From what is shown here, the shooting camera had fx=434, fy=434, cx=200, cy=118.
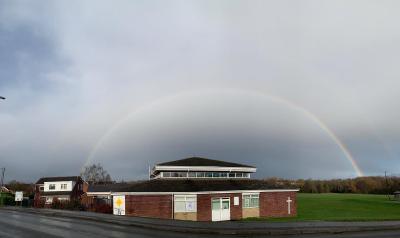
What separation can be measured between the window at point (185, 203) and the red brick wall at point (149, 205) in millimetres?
826

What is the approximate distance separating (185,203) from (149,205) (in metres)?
4.13

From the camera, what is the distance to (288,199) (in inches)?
2292

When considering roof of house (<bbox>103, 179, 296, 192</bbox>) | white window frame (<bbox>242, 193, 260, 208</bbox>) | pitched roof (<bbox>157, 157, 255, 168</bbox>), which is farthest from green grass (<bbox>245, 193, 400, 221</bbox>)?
pitched roof (<bbox>157, 157, 255, 168</bbox>)

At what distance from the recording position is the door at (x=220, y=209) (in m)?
50.9

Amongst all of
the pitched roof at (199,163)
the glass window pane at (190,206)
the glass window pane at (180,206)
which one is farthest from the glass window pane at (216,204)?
the pitched roof at (199,163)

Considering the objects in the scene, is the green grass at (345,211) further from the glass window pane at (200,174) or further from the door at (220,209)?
the glass window pane at (200,174)

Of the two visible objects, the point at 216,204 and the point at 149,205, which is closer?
the point at 149,205

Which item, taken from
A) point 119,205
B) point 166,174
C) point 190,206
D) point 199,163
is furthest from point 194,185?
point 119,205

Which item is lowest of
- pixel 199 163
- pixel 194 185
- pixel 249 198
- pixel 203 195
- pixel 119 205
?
pixel 119 205

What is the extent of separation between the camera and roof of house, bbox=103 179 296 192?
50450 millimetres

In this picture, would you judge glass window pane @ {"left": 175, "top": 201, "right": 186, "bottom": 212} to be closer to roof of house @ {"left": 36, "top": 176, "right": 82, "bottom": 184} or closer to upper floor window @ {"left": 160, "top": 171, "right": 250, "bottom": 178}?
upper floor window @ {"left": 160, "top": 171, "right": 250, "bottom": 178}

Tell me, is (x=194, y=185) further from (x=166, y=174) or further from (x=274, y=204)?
(x=274, y=204)

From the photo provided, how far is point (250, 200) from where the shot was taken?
54750mm

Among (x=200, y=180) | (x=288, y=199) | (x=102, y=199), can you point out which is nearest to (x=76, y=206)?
(x=102, y=199)
